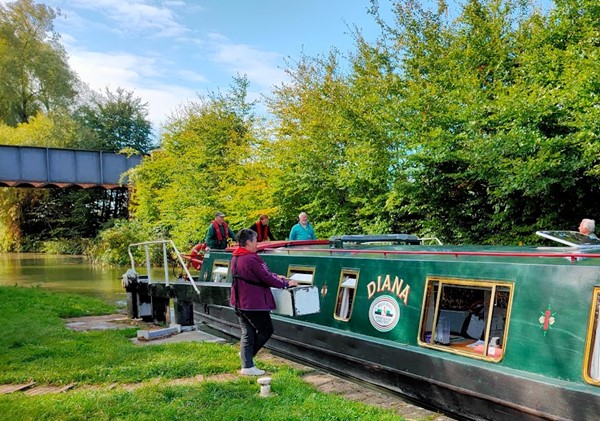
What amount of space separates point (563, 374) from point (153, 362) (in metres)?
4.30

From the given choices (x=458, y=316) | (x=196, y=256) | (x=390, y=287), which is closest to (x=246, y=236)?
(x=390, y=287)

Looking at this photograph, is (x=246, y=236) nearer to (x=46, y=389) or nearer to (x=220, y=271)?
(x=46, y=389)

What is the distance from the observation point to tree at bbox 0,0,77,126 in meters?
37.3

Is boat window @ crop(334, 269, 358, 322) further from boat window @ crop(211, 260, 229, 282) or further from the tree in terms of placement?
the tree

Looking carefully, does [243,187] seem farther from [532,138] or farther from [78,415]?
[78,415]

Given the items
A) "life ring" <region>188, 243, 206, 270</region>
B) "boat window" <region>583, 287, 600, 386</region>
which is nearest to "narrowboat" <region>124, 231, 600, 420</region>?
"boat window" <region>583, 287, 600, 386</region>

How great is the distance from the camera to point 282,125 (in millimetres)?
16688

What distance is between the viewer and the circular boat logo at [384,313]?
5.36 m

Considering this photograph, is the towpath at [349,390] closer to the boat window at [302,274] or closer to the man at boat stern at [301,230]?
the boat window at [302,274]

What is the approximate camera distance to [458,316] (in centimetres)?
504

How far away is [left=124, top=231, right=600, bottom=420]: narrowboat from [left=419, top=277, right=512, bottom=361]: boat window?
10 mm

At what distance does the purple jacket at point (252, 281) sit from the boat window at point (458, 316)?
4.93 ft

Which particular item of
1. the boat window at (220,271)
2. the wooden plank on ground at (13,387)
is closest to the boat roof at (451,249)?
the boat window at (220,271)

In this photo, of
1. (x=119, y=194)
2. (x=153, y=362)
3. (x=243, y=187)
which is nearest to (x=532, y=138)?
(x=153, y=362)
